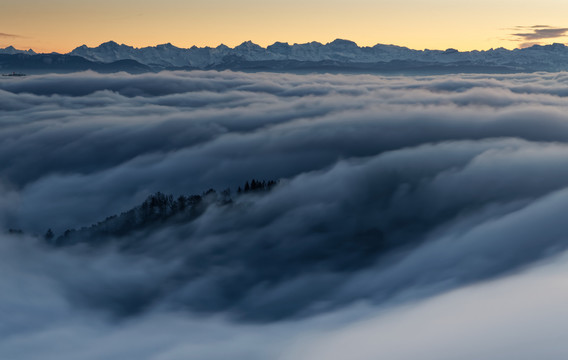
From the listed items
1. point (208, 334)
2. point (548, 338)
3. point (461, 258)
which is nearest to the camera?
point (548, 338)

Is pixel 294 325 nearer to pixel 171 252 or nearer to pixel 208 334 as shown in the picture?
pixel 208 334

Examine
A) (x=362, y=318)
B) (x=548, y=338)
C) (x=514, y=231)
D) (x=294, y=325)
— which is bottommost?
(x=294, y=325)

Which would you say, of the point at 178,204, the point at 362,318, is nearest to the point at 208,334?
the point at 362,318

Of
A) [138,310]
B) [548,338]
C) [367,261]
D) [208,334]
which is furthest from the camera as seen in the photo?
[367,261]

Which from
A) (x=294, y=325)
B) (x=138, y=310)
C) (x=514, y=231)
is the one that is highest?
(x=514, y=231)

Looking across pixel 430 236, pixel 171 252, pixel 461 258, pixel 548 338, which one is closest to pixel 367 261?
pixel 430 236

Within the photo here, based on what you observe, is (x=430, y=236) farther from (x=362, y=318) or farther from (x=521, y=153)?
(x=362, y=318)

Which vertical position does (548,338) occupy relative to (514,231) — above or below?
above

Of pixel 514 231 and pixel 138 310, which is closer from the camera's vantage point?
pixel 514 231

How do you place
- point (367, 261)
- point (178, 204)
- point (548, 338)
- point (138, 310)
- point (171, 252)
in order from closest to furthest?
point (548, 338) → point (138, 310) → point (367, 261) → point (171, 252) → point (178, 204)
